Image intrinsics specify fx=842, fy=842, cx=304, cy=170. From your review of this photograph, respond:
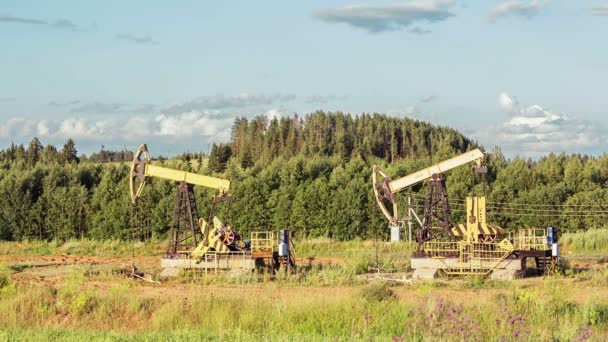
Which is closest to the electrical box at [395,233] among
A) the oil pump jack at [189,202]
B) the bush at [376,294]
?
the oil pump jack at [189,202]

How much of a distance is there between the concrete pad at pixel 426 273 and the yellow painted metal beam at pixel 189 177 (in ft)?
22.6

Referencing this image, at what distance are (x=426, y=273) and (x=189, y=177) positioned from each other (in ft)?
28.7

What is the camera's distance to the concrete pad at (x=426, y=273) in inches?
1053

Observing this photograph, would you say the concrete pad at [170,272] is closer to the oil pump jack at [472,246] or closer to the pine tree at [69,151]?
the oil pump jack at [472,246]

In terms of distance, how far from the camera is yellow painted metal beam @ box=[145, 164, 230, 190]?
28609mm

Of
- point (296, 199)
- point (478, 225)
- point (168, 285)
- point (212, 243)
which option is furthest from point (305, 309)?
point (296, 199)

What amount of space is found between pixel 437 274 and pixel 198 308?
12.5 m

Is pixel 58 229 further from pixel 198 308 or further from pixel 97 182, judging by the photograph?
pixel 198 308

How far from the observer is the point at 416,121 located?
8894 cm

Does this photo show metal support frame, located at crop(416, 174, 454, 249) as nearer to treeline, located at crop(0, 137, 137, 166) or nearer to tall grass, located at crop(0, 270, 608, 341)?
tall grass, located at crop(0, 270, 608, 341)

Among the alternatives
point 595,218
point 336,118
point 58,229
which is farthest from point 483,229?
point 336,118

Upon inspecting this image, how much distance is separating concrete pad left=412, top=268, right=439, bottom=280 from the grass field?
161 centimetres

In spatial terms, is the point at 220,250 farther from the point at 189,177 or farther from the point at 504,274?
the point at 504,274

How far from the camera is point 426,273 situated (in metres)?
27.2
